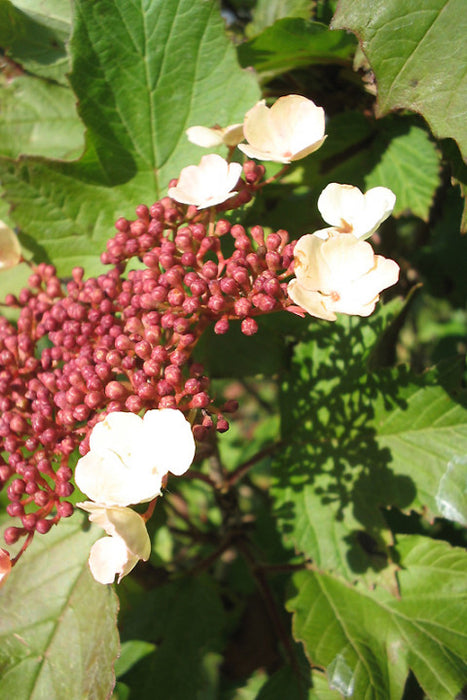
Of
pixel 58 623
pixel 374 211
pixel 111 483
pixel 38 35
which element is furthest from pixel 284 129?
pixel 58 623

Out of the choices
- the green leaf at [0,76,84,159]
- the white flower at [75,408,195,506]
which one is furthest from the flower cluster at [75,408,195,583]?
the green leaf at [0,76,84,159]

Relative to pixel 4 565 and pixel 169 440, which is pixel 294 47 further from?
pixel 4 565

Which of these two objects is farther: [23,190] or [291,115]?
[23,190]

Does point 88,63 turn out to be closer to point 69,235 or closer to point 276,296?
point 69,235

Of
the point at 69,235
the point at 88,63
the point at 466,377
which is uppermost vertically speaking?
the point at 88,63

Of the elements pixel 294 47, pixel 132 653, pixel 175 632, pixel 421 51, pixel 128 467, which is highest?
pixel 421 51

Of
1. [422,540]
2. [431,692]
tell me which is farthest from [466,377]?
[431,692]

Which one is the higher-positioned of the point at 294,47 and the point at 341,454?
the point at 294,47
